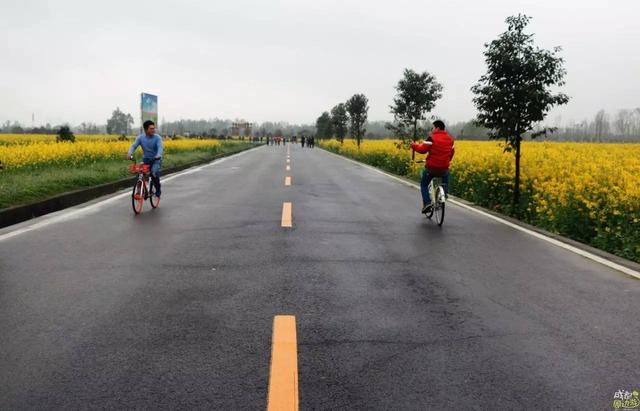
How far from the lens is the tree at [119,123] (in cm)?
18316

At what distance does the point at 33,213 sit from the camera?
9.84 m

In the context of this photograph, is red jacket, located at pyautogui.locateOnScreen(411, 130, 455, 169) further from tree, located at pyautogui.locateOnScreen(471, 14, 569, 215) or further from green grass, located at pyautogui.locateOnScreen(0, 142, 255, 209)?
green grass, located at pyautogui.locateOnScreen(0, 142, 255, 209)

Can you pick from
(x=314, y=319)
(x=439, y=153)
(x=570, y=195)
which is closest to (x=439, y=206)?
(x=439, y=153)

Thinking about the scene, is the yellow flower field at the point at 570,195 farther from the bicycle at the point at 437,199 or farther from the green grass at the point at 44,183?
the green grass at the point at 44,183

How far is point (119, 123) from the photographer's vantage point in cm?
18838

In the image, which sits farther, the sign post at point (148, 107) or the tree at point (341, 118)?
the tree at point (341, 118)

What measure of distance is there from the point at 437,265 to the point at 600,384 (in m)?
3.09

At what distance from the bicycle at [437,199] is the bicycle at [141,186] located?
5539 millimetres

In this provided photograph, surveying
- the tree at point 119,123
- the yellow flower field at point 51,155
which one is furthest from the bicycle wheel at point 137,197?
the tree at point 119,123

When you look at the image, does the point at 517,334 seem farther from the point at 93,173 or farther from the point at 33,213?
the point at 93,173

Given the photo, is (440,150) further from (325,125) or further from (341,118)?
(325,125)

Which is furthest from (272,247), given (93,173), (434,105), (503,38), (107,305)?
(434,105)

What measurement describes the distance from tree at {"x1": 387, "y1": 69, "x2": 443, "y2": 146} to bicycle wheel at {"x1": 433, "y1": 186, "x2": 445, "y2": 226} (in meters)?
15.4

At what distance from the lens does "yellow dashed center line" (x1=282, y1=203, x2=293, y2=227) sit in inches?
348
